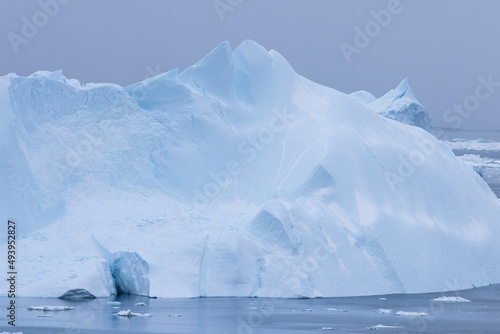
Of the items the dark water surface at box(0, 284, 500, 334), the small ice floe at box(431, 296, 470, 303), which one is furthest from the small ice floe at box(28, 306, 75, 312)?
the small ice floe at box(431, 296, 470, 303)

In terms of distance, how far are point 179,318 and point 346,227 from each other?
4.16 meters

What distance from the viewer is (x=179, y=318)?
11.8m

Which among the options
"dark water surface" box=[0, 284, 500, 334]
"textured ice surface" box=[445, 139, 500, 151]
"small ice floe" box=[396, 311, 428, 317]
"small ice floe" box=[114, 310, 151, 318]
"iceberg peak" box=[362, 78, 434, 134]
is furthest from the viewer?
"textured ice surface" box=[445, 139, 500, 151]

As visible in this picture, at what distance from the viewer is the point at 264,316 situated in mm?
12203

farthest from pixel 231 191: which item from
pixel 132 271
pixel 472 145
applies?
pixel 472 145

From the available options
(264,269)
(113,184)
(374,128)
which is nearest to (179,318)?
(264,269)

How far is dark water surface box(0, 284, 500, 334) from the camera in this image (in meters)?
11.2

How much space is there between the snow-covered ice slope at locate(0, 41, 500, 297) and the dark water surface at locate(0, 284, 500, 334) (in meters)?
0.47

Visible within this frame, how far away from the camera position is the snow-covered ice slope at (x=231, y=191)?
45.3 ft

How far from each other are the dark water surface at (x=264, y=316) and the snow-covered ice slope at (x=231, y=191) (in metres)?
0.47

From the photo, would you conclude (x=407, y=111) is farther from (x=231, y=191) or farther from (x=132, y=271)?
(x=132, y=271)

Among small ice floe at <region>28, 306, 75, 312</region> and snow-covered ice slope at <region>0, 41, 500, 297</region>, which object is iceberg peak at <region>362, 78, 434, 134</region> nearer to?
snow-covered ice slope at <region>0, 41, 500, 297</region>

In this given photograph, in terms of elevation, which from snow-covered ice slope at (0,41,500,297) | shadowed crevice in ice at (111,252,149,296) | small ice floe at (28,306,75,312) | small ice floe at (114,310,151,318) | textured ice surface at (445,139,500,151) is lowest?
small ice floe at (114,310,151,318)

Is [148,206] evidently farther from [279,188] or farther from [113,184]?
[279,188]
